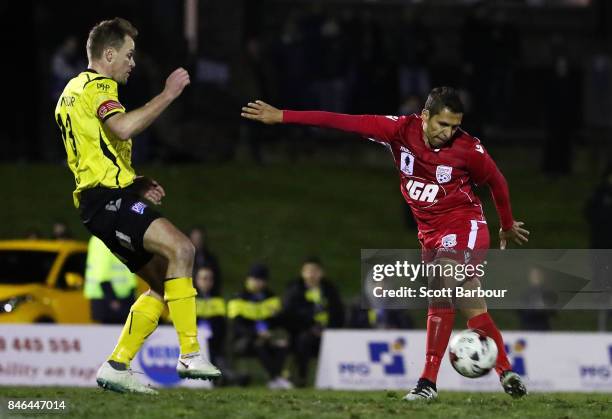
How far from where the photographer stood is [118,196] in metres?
9.05

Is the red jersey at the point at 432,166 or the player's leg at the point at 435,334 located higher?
the red jersey at the point at 432,166

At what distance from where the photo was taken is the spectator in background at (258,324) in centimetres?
1698

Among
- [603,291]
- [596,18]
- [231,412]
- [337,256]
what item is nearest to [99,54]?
[231,412]

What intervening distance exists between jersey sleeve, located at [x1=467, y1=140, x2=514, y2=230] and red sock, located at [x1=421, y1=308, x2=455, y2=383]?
0.89 meters

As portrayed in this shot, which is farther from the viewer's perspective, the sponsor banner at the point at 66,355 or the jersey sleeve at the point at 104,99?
the sponsor banner at the point at 66,355

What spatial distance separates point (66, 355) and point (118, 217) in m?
7.72

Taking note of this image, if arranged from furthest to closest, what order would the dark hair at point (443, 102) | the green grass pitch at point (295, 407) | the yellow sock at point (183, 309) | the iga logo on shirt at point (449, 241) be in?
the iga logo on shirt at point (449, 241) → the dark hair at point (443, 102) → the yellow sock at point (183, 309) → the green grass pitch at point (295, 407)

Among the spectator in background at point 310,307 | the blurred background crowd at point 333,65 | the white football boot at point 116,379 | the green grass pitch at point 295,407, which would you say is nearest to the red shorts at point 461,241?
the green grass pitch at point 295,407

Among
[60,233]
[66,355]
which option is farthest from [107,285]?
[60,233]

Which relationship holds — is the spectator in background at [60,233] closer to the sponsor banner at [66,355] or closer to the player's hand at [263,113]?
the sponsor banner at [66,355]

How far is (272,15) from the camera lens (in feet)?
97.3

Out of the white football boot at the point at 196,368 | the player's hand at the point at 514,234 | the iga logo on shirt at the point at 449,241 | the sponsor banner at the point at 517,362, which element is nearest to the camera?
the white football boot at the point at 196,368

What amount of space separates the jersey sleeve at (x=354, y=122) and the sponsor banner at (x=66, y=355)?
22.8 feet

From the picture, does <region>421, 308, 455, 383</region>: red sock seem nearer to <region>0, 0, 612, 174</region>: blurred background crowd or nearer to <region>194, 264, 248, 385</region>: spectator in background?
<region>194, 264, 248, 385</region>: spectator in background
